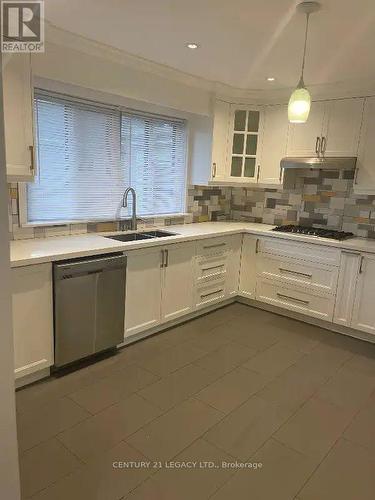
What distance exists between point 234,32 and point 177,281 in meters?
2.03

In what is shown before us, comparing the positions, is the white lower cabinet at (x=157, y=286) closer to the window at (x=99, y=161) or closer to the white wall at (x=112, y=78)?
the window at (x=99, y=161)

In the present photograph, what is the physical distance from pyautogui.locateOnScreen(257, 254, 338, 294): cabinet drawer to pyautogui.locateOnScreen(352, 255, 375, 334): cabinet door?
0.76 ft

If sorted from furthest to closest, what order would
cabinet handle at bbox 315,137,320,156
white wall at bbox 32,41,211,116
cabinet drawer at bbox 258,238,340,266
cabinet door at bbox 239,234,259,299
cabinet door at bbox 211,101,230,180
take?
cabinet door at bbox 239,234,259,299 < cabinet door at bbox 211,101,230,180 < cabinet handle at bbox 315,137,320,156 < cabinet drawer at bbox 258,238,340,266 < white wall at bbox 32,41,211,116

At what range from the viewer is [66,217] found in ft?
10.3

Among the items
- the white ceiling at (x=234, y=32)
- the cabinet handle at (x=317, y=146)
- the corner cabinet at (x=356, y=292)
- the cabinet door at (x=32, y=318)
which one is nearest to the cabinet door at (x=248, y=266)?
the corner cabinet at (x=356, y=292)

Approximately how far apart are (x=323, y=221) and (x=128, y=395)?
9.24 feet

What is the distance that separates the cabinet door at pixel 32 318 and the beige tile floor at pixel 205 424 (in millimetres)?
194

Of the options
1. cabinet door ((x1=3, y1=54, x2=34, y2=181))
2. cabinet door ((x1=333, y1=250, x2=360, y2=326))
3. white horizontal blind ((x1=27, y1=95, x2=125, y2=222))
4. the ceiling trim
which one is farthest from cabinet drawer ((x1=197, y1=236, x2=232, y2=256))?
cabinet door ((x1=3, y1=54, x2=34, y2=181))

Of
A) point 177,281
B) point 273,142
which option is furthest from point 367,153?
point 177,281

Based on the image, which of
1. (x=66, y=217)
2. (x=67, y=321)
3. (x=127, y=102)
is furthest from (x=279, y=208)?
(x=67, y=321)

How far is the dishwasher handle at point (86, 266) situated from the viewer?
244 cm

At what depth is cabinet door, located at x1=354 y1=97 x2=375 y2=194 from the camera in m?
3.35

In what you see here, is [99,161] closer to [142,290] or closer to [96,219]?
[96,219]

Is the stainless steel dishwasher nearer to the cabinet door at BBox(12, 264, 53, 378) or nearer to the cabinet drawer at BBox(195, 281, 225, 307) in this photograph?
the cabinet door at BBox(12, 264, 53, 378)
